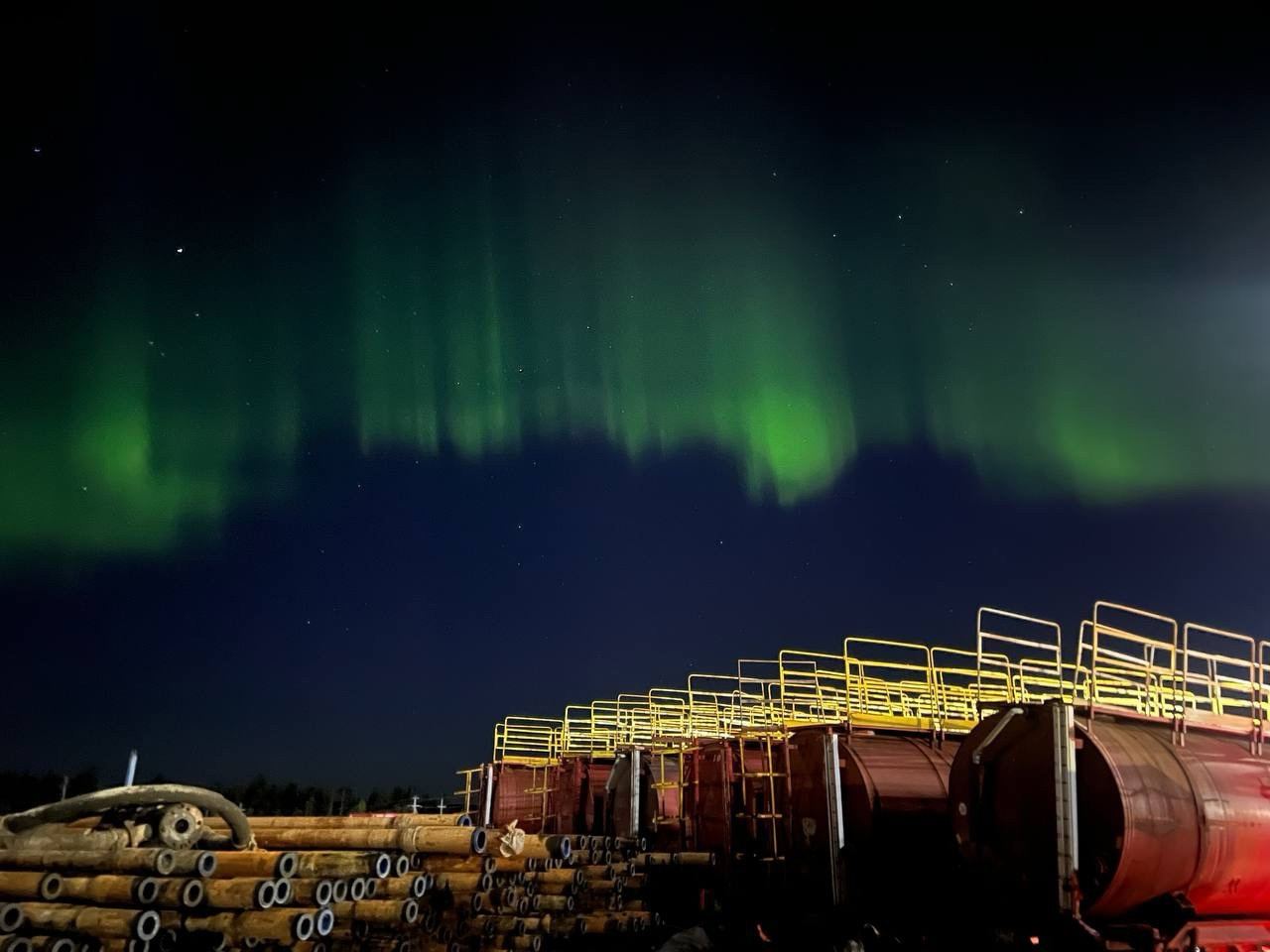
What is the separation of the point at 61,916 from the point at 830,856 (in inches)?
439

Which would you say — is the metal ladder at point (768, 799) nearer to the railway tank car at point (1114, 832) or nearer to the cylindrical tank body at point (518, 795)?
the railway tank car at point (1114, 832)

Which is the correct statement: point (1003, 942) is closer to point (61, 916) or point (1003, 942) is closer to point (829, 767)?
point (829, 767)

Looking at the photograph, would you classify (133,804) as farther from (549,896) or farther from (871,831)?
(871,831)

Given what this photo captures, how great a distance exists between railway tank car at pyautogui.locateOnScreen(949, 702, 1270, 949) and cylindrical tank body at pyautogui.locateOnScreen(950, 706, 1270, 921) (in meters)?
0.02

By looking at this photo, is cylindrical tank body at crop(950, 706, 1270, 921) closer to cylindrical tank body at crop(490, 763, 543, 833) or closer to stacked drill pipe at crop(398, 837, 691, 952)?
stacked drill pipe at crop(398, 837, 691, 952)

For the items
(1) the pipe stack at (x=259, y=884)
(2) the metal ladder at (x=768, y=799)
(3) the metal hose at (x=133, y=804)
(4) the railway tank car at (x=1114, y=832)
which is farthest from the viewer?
(2) the metal ladder at (x=768, y=799)

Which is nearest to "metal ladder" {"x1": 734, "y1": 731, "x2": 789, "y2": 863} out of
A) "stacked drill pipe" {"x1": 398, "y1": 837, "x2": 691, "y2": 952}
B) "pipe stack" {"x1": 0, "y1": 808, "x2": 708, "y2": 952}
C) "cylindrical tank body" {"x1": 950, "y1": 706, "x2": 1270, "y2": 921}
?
"stacked drill pipe" {"x1": 398, "y1": 837, "x2": 691, "y2": 952}

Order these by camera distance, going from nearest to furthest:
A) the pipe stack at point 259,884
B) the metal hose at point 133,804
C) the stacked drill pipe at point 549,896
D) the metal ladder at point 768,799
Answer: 1. the pipe stack at point 259,884
2. the metal hose at point 133,804
3. the stacked drill pipe at point 549,896
4. the metal ladder at point 768,799

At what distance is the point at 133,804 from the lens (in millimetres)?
9508

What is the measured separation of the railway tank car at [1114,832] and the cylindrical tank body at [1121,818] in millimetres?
17

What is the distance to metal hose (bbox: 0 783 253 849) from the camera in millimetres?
9305

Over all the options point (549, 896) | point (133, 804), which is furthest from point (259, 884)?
point (549, 896)

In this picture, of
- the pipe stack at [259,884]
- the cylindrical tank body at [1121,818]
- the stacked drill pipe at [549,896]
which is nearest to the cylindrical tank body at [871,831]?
the stacked drill pipe at [549,896]

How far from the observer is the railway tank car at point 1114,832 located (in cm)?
1052
